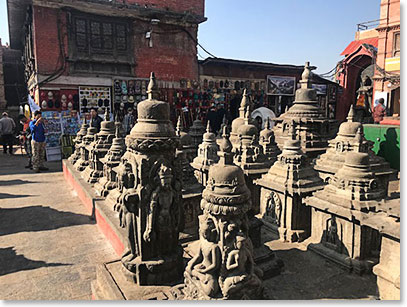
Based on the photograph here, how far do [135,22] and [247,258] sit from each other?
16962mm

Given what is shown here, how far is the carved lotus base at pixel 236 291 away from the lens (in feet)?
11.0

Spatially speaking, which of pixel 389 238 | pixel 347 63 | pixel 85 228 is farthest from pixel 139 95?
pixel 347 63

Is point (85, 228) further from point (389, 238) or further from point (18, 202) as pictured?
point (389, 238)

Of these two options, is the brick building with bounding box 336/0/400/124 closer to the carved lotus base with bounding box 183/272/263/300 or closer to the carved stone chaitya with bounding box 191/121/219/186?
the carved stone chaitya with bounding box 191/121/219/186

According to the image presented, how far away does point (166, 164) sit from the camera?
423 cm

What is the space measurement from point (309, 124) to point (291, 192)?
16.4 feet

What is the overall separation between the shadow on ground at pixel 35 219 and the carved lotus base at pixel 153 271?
3694mm

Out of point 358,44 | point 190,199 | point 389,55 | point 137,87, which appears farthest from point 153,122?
point 358,44

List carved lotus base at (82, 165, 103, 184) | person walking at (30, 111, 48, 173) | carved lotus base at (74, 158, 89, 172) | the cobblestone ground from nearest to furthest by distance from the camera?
the cobblestone ground < carved lotus base at (82, 165, 103, 184) < carved lotus base at (74, 158, 89, 172) < person walking at (30, 111, 48, 173)

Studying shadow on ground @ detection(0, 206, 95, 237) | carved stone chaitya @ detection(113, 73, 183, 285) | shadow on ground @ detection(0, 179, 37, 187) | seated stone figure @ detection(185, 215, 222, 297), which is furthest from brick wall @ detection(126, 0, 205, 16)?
seated stone figure @ detection(185, 215, 222, 297)

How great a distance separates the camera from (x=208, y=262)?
3426mm

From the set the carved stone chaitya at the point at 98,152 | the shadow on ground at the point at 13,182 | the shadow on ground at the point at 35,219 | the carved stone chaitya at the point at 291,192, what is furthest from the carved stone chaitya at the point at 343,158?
the shadow on ground at the point at 13,182

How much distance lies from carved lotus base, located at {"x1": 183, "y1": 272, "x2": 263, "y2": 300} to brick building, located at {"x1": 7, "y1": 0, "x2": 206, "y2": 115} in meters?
14.7

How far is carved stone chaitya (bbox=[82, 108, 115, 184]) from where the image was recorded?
9.32 metres
